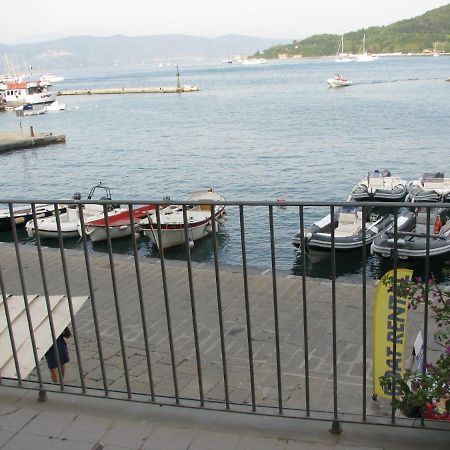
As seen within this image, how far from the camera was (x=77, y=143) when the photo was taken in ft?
178

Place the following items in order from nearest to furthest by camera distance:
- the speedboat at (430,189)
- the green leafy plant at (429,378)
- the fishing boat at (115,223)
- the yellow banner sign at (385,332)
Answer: the green leafy plant at (429,378) < the yellow banner sign at (385,332) < the fishing boat at (115,223) < the speedboat at (430,189)

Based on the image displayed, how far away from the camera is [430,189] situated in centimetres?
2448

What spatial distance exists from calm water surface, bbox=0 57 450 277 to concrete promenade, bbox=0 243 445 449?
10065mm

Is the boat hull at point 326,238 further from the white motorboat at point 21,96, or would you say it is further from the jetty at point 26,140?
the white motorboat at point 21,96

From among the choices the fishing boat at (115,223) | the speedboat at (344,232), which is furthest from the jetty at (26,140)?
the speedboat at (344,232)

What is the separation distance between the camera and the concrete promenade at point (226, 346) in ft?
13.1

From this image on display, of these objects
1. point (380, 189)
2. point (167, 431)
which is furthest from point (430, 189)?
point (167, 431)

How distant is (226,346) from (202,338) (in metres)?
0.40

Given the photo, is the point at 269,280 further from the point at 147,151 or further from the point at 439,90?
the point at 439,90

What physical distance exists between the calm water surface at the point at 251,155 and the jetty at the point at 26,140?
1.31 m

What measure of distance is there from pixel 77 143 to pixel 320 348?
50.7 meters

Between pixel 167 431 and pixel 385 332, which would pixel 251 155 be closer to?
pixel 385 332

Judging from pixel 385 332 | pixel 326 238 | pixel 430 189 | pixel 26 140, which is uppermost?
pixel 385 332

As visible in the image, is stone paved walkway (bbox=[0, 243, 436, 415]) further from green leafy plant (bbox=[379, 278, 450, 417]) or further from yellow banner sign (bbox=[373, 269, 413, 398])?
green leafy plant (bbox=[379, 278, 450, 417])
